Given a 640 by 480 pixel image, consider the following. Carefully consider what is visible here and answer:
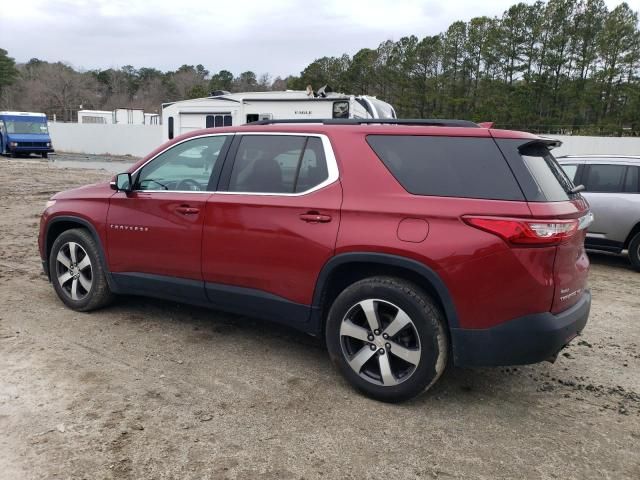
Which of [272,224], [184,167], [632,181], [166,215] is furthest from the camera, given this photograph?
[632,181]

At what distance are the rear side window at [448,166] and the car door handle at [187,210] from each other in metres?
1.47

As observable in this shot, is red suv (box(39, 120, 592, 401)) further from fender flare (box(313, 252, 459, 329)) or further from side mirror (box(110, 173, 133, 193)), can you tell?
side mirror (box(110, 173, 133, 193))

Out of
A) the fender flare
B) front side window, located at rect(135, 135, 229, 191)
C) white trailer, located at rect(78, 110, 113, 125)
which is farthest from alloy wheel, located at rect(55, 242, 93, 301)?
white trailer, located at rect(78, 110, 113, 125)

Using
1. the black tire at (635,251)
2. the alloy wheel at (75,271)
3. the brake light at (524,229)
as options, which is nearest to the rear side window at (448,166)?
the brake light at (524,229)

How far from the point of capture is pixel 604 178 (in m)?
8.05

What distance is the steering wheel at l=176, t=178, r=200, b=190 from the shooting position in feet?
14.1

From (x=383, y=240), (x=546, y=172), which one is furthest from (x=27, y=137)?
(x=546, y=172)

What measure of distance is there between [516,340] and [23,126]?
31.7 m

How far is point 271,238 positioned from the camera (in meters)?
3.79

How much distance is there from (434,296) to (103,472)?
204 cm

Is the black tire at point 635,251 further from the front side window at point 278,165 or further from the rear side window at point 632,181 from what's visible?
the front side window at point 278,165

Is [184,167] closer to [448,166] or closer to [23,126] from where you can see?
[448,166]

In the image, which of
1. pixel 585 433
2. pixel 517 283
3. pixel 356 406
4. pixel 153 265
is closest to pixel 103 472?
pixel 356 406

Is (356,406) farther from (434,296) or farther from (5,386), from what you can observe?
(5,386)
